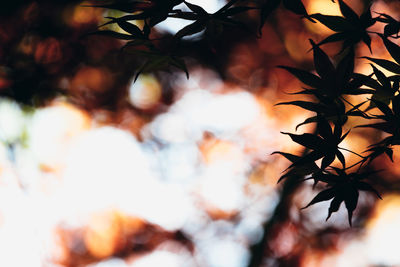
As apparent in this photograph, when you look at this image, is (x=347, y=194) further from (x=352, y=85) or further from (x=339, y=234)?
(x=339, y=234)

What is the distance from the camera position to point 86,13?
7.34 ft

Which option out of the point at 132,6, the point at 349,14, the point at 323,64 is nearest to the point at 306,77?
the point at 323,64

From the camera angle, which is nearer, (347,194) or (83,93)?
(347,194)

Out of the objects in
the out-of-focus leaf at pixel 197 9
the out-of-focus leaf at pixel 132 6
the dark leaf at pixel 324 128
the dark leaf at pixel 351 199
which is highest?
the out-of-focus leaf at pixel 197 9

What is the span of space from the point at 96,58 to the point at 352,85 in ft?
7.19

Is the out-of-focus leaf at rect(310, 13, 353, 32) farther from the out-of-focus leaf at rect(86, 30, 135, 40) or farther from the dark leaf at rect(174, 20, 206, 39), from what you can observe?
the out-of-focus leaf at rect(86, 30, 135, 40)

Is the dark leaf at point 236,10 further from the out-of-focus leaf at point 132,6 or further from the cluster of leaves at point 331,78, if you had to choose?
the out-of-focus leaf at point 132,6

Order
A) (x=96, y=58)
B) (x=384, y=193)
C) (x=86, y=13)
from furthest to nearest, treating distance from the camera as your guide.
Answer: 1. (x=384, y=193)
2. (x=96, y=58)
3. (x=86, y=13)

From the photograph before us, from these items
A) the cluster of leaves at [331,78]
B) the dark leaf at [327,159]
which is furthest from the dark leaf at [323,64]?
the dark leaf at [327,159]

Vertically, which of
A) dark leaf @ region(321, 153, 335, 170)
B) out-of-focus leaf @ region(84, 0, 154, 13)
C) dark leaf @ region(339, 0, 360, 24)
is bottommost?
dark leaf @ region(321, 153, 335, 170)

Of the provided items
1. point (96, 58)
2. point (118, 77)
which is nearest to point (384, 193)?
point (118, 77)

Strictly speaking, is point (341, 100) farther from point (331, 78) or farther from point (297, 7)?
point (297, 7)

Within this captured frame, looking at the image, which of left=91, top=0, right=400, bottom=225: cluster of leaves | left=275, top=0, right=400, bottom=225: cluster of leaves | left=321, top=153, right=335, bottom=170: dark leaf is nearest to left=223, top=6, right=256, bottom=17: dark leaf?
left=91, top=0, right=400, bottom=225: cluster of leaves

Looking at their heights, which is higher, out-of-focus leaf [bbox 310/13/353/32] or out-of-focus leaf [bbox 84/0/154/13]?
out-of-focus leaf [bbox 310/13/353/32]
